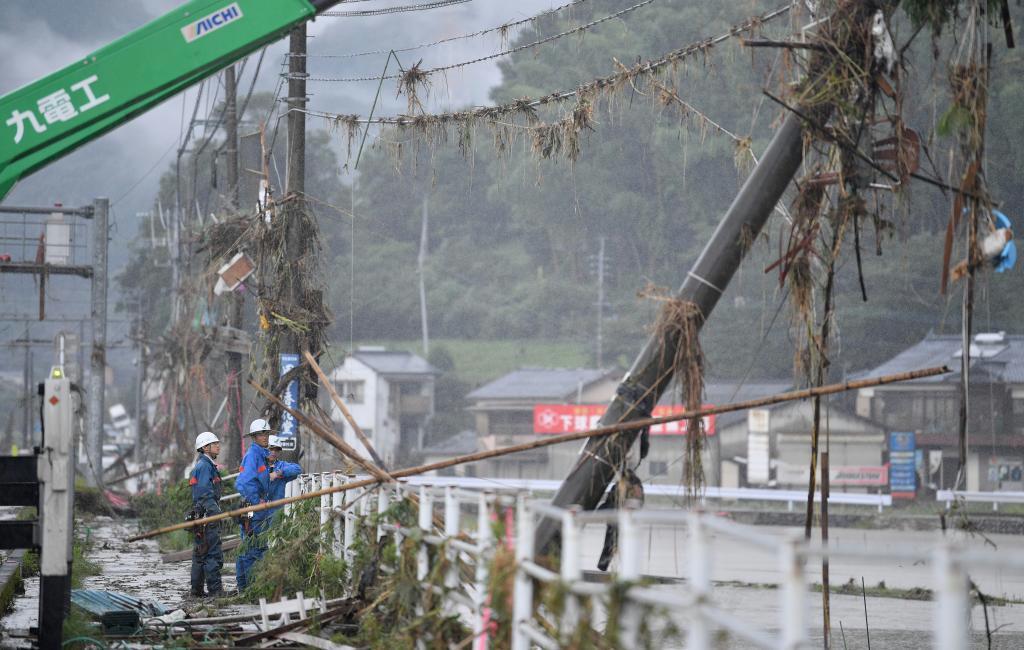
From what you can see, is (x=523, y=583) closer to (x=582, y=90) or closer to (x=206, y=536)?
(x=582, y=90)

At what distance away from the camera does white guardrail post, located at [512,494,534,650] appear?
687 centimetres

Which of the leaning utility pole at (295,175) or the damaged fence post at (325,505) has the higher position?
the leaning utility pole at (295,175)

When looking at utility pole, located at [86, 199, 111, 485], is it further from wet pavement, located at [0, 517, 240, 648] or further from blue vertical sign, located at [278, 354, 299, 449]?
blue vertical sign, located at [278, 354, 299, 449]

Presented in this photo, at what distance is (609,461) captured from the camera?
1002 centimetres

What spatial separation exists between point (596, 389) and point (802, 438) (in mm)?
12829

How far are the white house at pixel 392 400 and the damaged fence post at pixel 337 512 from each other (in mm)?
57730

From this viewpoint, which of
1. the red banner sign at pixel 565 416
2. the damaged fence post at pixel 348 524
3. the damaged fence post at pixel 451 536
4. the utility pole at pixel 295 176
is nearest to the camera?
the damaged fence post at pixel 451 536

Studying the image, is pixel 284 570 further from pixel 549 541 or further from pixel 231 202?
pixel 231 202

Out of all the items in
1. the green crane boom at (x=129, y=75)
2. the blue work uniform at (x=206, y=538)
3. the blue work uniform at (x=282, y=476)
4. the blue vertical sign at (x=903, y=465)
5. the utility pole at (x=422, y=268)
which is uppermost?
the utility pole at (x=422, y=268)

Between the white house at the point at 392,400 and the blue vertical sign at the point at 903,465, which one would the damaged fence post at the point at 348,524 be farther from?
the white house at the point at 392,400

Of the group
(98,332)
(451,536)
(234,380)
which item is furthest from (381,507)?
(98,332)

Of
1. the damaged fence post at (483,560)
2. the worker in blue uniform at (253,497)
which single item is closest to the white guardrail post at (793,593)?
the damaged fence post at (483,560)

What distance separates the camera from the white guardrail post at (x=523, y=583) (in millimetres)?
6867

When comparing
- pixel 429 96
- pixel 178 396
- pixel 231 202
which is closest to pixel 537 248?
pixel 178 396
